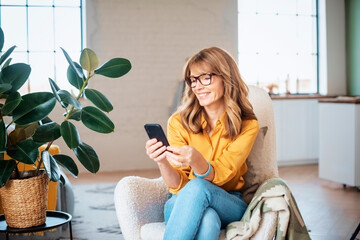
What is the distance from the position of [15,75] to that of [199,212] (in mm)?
919

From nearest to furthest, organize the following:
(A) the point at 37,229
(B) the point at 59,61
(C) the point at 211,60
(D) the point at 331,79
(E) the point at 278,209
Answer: (E) the point at 278,209 < (A) the point at 37,229 < (C) the point at 211,60 < (B) the point at 59,61 < (D) the point at 331,79

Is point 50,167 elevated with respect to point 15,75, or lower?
lower

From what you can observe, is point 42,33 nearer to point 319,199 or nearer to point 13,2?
point 13,2

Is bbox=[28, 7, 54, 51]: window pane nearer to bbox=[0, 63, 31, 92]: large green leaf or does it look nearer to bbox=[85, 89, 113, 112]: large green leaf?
bbox=[0, 63, 31, 92]: large green leaf

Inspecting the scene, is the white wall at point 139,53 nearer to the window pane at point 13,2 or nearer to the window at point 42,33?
the window at point 42,33

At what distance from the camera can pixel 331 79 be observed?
724 cm

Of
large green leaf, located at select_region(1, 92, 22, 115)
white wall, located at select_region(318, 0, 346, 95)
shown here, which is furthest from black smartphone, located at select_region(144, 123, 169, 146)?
white wall, located at select_region(318, 0, 346, 95)

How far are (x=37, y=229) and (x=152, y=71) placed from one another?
174 inches

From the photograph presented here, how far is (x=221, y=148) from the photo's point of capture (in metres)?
2.37

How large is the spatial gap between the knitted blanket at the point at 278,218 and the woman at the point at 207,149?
92mm

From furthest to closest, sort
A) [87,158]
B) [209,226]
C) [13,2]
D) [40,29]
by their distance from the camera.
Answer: [40,29]
[13,2]
[87,158]
[209,226]

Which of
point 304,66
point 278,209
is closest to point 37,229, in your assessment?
point 278,209

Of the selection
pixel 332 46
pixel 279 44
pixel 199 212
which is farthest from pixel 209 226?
pixel 332 46

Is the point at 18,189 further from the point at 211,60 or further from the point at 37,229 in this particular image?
the point at 211,60
